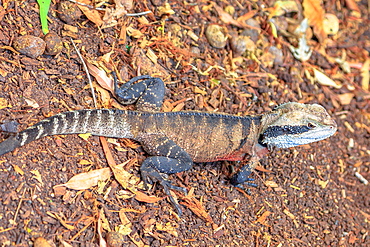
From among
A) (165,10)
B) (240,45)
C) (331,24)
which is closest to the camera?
(165,10)

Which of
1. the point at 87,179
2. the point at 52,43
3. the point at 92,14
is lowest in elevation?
the point at 87,179

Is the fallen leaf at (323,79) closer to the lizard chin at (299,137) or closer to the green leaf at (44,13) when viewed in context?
the lizard chin at (299,137)

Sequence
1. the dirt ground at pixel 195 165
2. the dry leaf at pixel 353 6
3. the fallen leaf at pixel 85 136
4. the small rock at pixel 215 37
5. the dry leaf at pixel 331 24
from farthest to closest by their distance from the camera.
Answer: the dry leaf at pixel 353 6 < the dry leaf at pixel 331 24 < the small rock at pixel 215 37 < the fallen leaf at pixel 85 136 < the dirt ground at pixel 195 165

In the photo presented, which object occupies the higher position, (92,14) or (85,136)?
(92,14)

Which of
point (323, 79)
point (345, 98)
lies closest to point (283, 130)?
point (323, 79)

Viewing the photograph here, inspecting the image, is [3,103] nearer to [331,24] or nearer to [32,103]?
[32,103]

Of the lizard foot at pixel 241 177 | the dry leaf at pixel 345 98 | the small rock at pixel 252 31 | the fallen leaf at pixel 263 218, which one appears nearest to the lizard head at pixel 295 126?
the lizard foot at pixel 241 177

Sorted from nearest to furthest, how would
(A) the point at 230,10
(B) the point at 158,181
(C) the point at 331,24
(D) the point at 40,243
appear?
(D) the point at 40,243 < (B) the point at 158,181 < (A) the point at 230,10 < (C) the point at 331,24
